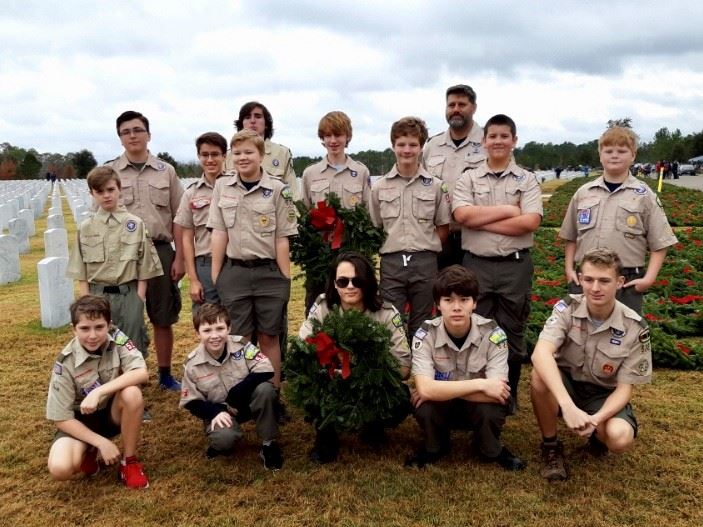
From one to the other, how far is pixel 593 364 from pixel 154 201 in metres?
3.29

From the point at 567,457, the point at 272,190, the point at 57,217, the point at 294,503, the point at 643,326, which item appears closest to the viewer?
the point at 294,503

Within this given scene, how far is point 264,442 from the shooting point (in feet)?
12.0

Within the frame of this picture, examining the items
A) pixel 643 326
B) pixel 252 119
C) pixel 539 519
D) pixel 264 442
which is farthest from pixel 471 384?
pixel 252 119

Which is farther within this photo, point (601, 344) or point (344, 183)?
point (344, 183)

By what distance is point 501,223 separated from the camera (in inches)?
160

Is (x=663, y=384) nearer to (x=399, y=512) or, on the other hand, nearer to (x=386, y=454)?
(x=386, y=454)

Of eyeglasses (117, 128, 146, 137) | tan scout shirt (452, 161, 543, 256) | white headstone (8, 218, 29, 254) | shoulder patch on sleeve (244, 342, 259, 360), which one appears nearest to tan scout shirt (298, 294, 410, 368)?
shoulder patch on sleeve (244, 342, 259, 360)

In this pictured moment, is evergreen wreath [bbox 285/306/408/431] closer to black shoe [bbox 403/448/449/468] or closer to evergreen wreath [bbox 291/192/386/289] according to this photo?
black shoe [bbox 403/448/449/468]

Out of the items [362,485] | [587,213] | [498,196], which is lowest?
[362,485]

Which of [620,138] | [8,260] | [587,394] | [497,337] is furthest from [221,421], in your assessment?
[8,260]

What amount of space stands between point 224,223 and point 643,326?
2.61m

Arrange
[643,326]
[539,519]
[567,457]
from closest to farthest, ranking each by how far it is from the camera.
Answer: [539,519] < [643,326] < [567,457]

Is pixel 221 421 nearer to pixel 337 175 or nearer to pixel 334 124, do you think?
pixel 337 175

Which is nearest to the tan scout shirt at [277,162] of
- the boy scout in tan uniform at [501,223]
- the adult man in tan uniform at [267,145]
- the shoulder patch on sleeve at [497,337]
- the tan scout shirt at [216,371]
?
the adult man in tan uniform at [267,145]
